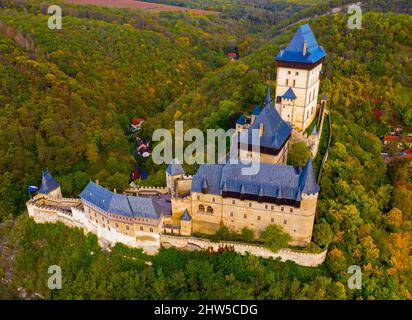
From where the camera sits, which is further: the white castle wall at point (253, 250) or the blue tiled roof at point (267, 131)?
the blue tiled roof at point (267, 131)

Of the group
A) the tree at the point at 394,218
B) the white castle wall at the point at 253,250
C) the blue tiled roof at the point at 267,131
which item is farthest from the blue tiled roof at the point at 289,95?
the white castle wall at the point at 253,250

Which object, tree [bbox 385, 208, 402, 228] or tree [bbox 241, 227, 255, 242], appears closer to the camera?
tree [bbox 241, 227, 255, 242]

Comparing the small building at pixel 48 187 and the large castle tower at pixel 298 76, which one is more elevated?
the large castle tower at pixel 298 76

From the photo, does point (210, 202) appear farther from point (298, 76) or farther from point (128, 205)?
point (298, 76)

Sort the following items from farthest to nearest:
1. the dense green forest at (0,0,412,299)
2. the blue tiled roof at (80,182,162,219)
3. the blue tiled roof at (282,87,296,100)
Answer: the blue tiled roof at (282,87,296,100) < the blue tiled roof at (80,182,162,219) < the dense green forest at (0,0,412,299)

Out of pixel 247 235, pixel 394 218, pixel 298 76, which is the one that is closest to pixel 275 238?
pixel 247 235

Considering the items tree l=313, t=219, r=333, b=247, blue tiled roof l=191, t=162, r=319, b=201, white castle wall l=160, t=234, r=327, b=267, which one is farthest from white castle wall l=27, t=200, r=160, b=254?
tree l=313, t=219, r=333, b=247

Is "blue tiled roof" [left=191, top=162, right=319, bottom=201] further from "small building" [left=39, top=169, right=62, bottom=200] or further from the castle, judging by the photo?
"small building" [left=39, top=169, right=62, bottom=200]

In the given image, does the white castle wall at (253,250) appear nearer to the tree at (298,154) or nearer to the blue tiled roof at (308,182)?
the blue tiled roof at (308,182)
